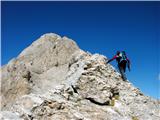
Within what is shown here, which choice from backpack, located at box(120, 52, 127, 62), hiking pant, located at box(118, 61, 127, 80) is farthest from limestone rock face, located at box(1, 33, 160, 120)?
backpack, located at box(120, 52, 127, 62)

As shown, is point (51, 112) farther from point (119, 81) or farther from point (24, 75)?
point (24, 75)

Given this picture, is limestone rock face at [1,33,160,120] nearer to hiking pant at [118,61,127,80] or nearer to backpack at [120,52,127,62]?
hiking pant at [118,61,127,80]

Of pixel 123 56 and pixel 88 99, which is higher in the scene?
pixel 123 56

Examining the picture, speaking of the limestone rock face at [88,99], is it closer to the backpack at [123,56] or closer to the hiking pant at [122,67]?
the hiking pant at [122,67]

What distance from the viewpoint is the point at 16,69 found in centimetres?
5028

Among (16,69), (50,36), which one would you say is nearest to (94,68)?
(16,69)

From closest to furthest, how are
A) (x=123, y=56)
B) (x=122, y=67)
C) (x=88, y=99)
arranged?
(x=88, y=99) < (x=122, y=67) < (x=123, y=56)

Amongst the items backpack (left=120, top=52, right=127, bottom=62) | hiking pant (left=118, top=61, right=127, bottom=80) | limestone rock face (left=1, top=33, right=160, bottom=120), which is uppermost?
backpack (left=120, top=52, right=127, bottom=62)

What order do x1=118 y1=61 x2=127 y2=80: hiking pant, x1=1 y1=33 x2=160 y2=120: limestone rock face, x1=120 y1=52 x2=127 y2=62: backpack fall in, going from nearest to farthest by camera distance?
x1=1 y1=33 x2=160 y2=120: limestone rock face
x1=118 y1=61 x2=127 y2=80: hiking pant
x1=120 y1=52 x2=127 y2=62: backpack

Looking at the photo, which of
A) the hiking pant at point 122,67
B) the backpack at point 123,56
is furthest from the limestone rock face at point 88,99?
the backpack at point 123,56

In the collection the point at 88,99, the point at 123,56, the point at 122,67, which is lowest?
the point at 88,99

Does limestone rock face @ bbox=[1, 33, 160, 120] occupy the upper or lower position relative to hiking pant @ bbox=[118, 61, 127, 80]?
lower

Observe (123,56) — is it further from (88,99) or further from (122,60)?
(88,99)

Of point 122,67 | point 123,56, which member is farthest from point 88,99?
point 123,56
